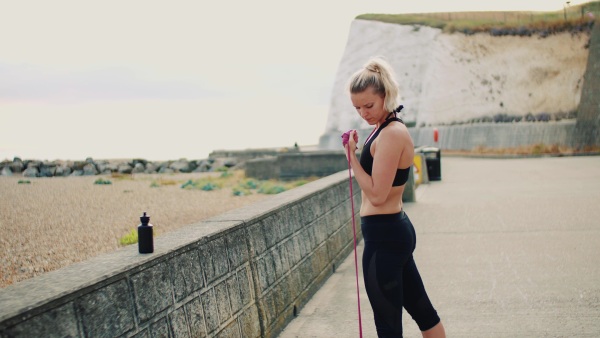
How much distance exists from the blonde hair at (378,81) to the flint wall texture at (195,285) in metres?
1.46

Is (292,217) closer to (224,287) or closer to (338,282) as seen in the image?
(338,282)

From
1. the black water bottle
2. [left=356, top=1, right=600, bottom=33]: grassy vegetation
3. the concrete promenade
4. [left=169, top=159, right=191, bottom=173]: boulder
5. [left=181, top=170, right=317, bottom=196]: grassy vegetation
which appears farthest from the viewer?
[left=356, top=1, right=600, bottom=33]: grassy vegetation

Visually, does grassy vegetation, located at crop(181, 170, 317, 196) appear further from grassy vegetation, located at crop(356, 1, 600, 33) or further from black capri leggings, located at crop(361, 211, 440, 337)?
grassy vegetation, located at crop(356, 1, 600, 33)

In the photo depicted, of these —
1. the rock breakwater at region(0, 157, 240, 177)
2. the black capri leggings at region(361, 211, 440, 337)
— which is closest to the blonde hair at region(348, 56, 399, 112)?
the black capri leggings at region(361, 211, 440, 337)

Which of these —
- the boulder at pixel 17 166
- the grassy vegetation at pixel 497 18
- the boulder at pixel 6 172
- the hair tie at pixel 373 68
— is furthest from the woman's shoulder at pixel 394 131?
the grassy vegetation at pixel 497 18

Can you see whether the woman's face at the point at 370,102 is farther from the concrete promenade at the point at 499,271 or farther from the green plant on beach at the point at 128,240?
the green plant on beach at the point at 128,240

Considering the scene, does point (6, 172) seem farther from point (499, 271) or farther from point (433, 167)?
point (499, 271)

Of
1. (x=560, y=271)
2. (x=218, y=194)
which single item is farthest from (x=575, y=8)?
(x=560, y=271)

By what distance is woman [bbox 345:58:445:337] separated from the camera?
4.58 metres

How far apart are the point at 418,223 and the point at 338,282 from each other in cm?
578

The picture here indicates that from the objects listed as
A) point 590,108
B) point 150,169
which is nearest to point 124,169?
point 150,169

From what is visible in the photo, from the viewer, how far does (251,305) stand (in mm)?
6098

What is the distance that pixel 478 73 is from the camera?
239ft

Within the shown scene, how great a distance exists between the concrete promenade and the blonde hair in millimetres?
2865
